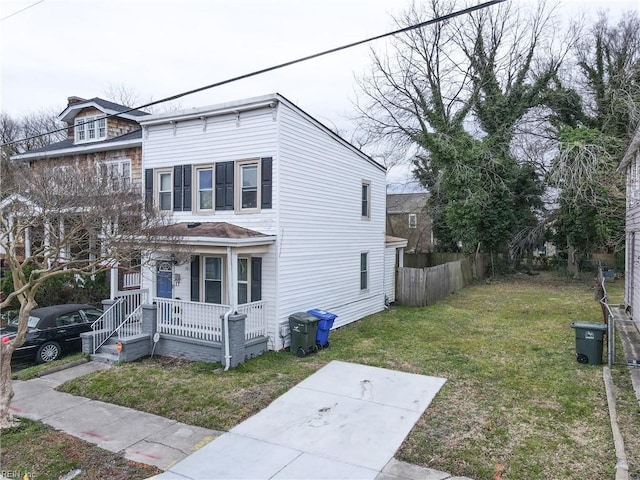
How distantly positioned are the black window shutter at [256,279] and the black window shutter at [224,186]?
1.65 metres

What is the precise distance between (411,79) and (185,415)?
26549 millimetres

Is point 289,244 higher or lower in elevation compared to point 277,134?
lower

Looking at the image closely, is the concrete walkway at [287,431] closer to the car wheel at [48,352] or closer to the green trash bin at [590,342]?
the car wheel at [48,352]

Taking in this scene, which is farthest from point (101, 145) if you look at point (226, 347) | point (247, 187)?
point (226, 347)

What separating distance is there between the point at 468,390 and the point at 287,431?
11.7ft

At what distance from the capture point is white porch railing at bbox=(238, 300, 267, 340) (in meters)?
10.4

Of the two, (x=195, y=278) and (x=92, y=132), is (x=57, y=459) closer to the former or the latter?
(x=195, y=278)

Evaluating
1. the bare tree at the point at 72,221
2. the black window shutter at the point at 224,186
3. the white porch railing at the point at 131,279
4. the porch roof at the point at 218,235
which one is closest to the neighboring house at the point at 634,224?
the porch roof at the point at 218,235

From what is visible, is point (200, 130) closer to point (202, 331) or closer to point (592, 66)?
point (202, 331)

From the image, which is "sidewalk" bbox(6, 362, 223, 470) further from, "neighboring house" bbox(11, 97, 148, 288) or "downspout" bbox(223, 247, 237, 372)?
"neighboring house" bbox(11, 97, 148, 288)

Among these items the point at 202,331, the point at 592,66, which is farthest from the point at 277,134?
the point at 592,66

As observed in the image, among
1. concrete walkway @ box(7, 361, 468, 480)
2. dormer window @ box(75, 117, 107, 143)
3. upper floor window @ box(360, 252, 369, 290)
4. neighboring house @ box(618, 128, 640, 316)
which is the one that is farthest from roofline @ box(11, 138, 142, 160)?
neighboring house @ box(618, 128, 640, 316)

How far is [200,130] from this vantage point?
1196 centimetres

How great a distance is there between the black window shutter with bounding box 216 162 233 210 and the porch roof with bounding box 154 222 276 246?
62 centimetres
